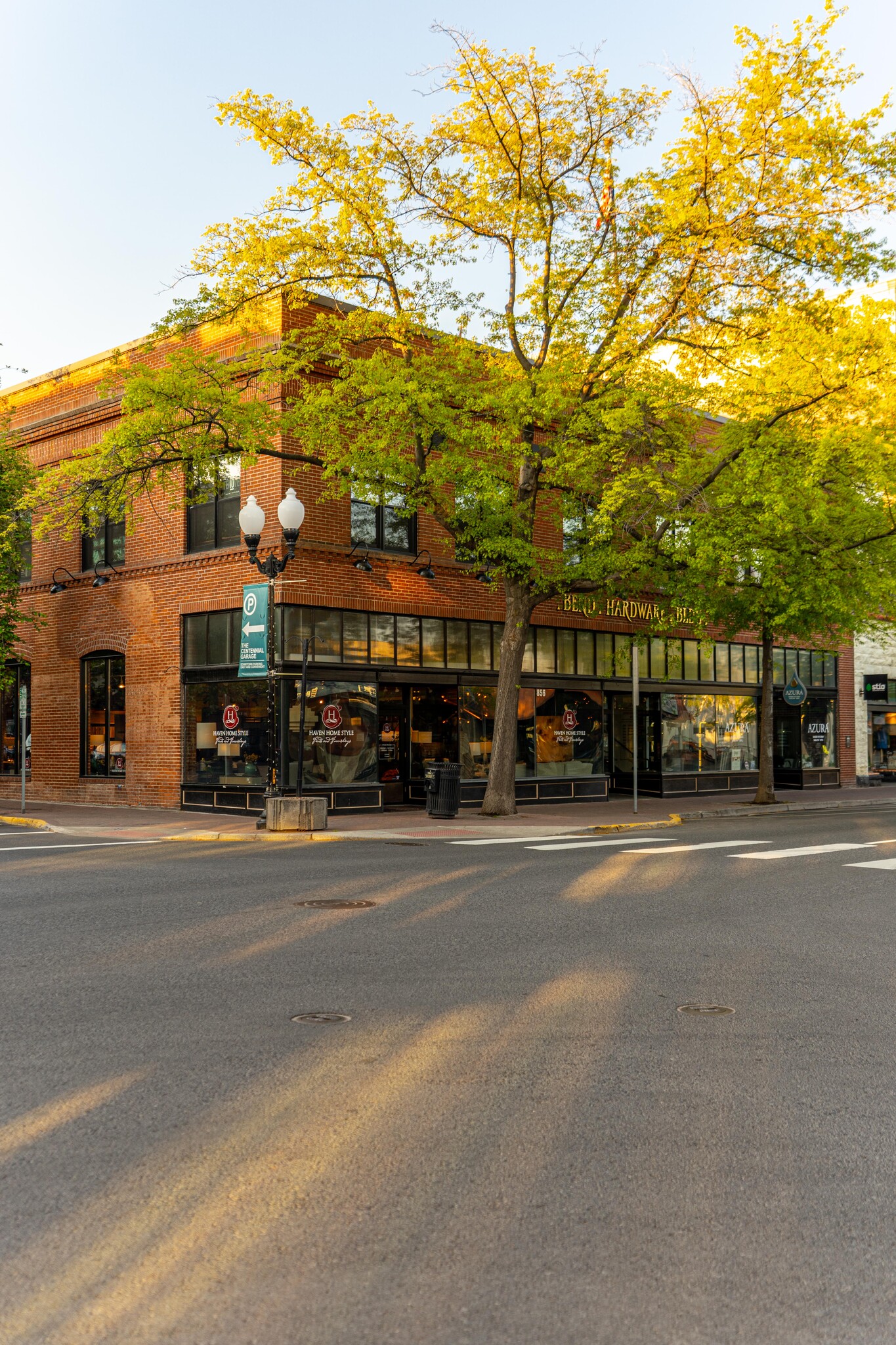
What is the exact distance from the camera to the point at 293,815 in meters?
18.4

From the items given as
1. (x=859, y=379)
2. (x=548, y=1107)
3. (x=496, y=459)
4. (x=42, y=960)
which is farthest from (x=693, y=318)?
(x=548, y=1107)

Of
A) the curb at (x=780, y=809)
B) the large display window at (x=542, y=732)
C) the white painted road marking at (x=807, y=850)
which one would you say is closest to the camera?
the white painted road marking at (x=807, y=850)

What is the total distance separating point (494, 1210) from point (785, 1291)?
97cm

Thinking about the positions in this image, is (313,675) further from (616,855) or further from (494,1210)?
(494,1210)

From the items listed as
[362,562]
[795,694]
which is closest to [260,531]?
[362,562]

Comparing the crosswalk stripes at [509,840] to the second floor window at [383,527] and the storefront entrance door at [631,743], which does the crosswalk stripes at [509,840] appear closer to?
the second floor window at [383,527]

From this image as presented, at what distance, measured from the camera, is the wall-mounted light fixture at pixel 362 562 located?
2303 centimetres

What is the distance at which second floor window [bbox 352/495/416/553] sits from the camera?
76.5ft

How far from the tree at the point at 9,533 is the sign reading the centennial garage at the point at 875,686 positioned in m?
27.5

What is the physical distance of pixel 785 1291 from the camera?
3.38 metres

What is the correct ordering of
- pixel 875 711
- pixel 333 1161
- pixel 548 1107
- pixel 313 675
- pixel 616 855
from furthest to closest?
1. pixel 875 711
2. pixel 313 675
3. pixel 616 855
4. pixel 548 1107
5. pixel 333 1161

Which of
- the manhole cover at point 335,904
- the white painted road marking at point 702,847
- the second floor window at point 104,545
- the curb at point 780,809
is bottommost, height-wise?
the curb at point 780,809

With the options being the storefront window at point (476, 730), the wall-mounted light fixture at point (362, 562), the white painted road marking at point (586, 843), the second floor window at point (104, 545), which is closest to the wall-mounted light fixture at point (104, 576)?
the second floor window at point (104, 545)

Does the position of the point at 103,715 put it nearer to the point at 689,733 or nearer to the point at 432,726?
the point at 432,726
